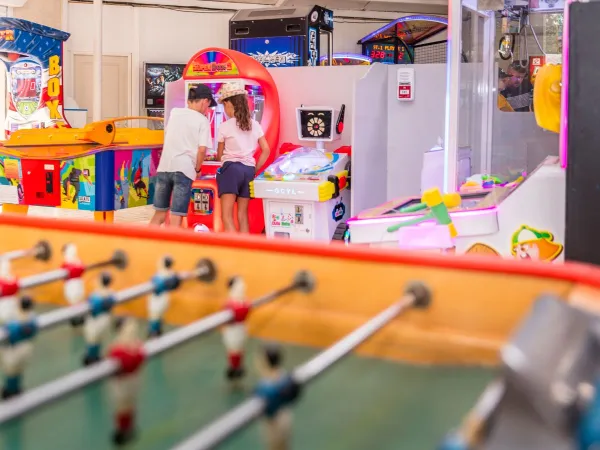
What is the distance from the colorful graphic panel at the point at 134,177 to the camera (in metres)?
5.46

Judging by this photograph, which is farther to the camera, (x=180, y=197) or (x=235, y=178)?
(x=235, y=178)

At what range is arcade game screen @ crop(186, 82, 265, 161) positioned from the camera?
5.82m

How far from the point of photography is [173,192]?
525 cm

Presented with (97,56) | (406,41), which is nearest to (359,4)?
(406,41)

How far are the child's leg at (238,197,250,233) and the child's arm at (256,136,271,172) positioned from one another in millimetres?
261

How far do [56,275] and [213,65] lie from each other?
14.3 ft

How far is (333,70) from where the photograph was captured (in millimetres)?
5785

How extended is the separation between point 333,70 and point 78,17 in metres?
5.46

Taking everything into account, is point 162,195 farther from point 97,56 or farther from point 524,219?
point 97,56

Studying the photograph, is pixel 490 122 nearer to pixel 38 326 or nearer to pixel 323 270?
pixel 323 270

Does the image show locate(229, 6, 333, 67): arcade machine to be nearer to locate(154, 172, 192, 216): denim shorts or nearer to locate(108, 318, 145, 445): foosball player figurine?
locate(154, 172, 192, 216): denim shorts

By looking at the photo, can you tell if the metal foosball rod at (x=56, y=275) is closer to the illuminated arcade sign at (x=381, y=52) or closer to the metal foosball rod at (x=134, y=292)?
the metal foosball rod at (x=134, y=292)

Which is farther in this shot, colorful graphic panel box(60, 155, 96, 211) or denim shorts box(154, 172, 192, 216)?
colorful graphic panel box(60, 155, 96, 211)

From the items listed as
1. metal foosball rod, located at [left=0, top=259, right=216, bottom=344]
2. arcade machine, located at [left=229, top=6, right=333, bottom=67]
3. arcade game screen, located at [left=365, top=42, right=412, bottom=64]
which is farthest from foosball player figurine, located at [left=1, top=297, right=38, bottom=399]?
arcade game screen, located at [left=365, top=42, right=412, bottom=64]
